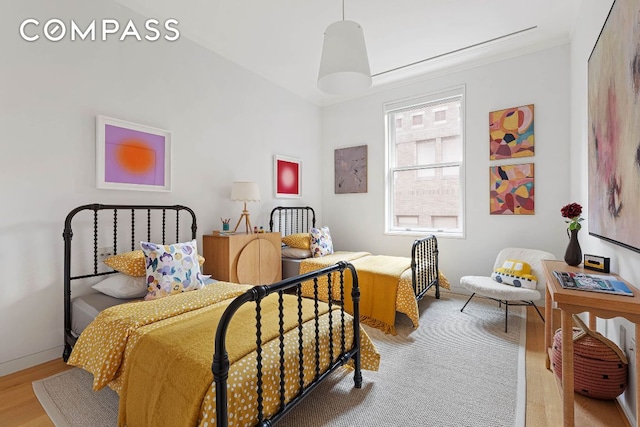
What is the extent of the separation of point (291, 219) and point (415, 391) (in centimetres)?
295

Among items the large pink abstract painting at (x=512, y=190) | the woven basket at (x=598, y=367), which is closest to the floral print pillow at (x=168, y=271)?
the woven basket at (x=598, y=367)

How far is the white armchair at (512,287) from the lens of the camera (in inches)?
105

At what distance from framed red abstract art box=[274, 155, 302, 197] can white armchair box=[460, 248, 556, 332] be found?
99.3 inches

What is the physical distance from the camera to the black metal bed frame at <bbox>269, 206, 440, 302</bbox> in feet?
9.88

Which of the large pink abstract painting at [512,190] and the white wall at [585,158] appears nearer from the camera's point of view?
the white wall at [585,158]

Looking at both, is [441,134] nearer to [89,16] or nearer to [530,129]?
[530,129]

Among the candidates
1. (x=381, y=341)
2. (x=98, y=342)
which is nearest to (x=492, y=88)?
(x=381, y=341)

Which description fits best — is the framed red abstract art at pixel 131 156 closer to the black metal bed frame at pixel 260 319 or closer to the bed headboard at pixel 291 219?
the black metal bed frame at pixel 260 319

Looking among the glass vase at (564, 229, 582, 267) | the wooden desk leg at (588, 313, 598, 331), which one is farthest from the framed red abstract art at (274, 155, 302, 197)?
the wooden desk leg at (588, 313, 598, 331)

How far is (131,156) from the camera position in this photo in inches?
103

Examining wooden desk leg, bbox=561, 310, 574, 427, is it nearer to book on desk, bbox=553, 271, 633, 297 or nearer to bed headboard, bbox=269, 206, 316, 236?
book on desk, bbox=553, 271, 633, 297

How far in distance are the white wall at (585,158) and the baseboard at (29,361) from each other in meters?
3.58

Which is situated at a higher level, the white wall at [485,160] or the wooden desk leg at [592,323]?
the white wall at [485,160]

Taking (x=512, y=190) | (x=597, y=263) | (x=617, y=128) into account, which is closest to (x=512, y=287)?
(x=597, y=263)
